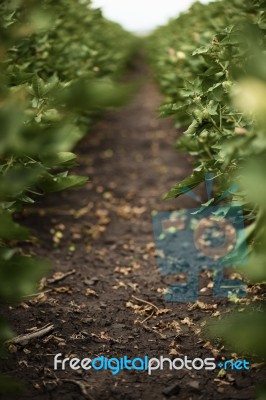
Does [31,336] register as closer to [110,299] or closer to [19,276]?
[110,299]

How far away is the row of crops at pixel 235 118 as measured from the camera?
3.97 ft

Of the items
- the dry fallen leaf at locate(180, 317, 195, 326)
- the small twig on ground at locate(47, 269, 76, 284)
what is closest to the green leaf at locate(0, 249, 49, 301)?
the dry fallen leaf at locate(180, 317, 195, 326)

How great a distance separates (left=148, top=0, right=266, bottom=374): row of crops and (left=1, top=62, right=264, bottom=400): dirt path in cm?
27

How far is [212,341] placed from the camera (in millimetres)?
1930

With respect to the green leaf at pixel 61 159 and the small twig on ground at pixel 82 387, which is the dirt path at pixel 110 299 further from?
the green leaf at pixel 61 159

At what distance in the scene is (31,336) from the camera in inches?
76.2

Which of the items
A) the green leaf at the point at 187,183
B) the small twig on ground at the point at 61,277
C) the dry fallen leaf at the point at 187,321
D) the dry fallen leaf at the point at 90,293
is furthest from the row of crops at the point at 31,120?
the dry fallen leaf at the point at 187,321

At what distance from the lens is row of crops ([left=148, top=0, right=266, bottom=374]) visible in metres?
1.21

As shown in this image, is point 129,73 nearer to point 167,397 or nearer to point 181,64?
point 181,64

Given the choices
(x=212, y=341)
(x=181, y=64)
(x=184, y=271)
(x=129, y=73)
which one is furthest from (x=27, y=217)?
(x=129, y=73)

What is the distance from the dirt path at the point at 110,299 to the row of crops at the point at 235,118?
27cm

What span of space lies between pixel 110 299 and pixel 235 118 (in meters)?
1.12

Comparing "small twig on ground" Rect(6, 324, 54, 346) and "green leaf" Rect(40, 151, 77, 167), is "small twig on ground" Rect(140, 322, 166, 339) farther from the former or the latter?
"green leaf" Rect(40, 151, 77, 167)

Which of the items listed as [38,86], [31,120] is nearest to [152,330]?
[31,120]
